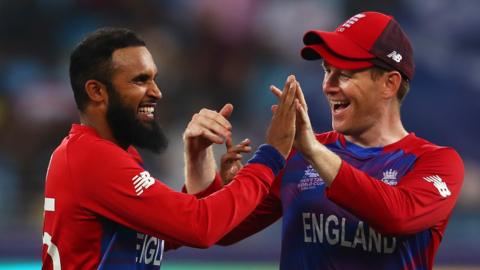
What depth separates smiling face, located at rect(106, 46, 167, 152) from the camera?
12.2 feet

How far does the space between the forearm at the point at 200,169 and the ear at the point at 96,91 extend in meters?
0.48

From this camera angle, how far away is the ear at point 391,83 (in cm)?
376

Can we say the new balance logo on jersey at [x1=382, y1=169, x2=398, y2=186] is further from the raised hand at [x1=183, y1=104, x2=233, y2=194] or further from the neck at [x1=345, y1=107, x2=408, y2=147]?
the raised hand at [x1=183, y1=104, x2=233, y2=194]

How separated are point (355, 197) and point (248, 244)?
399cm

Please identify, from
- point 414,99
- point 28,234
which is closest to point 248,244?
point 28,234

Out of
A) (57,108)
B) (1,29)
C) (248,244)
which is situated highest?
(1,29)

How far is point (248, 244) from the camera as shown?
23.9ft

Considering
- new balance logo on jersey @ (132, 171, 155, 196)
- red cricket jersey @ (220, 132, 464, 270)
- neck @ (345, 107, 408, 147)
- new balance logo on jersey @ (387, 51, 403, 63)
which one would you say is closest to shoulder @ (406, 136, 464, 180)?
red cricket jersey @ (220, 132, 464, 270)

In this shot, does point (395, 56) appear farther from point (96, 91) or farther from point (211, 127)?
point (96, 91)

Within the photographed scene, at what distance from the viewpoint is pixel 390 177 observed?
12.0 ft

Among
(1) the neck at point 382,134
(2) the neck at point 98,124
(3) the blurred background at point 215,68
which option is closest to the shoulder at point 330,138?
(1) the neck at point 382,134

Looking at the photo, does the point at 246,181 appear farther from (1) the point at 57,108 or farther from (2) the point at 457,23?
(2) the point at 457,23

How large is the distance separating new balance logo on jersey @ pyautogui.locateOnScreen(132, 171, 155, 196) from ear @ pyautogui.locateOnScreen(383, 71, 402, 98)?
3.23 feet

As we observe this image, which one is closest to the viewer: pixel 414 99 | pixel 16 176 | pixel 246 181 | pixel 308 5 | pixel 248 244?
pixel 246 181
